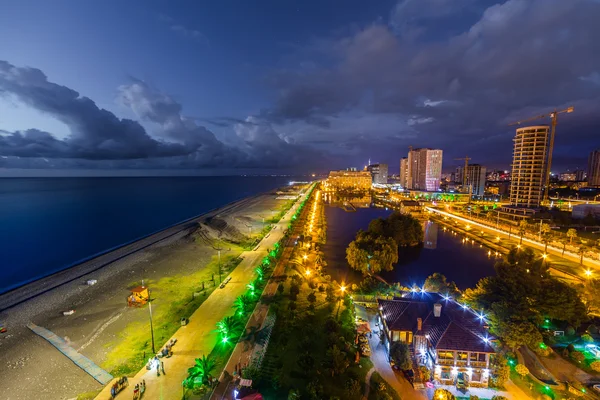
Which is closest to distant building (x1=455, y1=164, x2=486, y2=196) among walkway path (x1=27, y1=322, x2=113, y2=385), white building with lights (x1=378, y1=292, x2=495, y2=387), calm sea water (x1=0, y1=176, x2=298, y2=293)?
calm sea water (x1=0, y1=176, x2=298, y2=293)

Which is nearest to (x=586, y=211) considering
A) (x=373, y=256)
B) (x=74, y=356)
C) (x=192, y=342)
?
(x=373, y=256)

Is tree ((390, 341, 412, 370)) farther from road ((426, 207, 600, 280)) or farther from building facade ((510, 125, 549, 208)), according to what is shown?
building facade ((510, 125, 549, 208))

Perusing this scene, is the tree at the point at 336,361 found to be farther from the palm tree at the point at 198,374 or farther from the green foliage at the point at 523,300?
the green foliage at the point at 523,300

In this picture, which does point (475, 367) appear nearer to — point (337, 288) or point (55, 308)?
point (337, 288)

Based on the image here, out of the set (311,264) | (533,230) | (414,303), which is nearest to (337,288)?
(311,264)

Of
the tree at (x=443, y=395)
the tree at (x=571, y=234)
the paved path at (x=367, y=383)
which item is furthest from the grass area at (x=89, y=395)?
the tree at (x=571, y=234)
